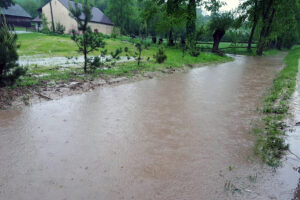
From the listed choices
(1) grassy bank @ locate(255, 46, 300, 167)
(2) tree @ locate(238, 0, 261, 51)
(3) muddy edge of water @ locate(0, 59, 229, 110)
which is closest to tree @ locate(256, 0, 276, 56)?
(2) tree @ locate(238, 0, 261, 51)

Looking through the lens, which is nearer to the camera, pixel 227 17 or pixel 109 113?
pixel 109 113

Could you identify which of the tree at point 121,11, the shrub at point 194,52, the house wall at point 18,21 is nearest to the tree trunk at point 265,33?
the shrub at point 194,52

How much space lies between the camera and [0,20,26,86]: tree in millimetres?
6328

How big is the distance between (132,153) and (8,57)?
5.09 meters

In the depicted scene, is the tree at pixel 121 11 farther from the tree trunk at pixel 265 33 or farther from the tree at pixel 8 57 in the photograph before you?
the tree at pixel 8 57

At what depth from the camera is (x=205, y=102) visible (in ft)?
24.5

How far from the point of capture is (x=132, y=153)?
3.99m

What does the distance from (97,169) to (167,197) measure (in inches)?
48.3

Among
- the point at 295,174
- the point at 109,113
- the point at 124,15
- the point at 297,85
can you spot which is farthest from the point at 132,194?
the point at 124,15

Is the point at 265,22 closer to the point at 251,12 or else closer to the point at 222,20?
the point at 251,12

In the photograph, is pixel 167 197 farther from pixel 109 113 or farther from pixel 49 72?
pixel 49 72

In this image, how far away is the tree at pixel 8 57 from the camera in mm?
6328

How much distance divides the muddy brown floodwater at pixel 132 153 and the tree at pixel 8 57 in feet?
4.89

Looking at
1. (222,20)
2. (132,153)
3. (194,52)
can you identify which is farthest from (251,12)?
(132,153)
